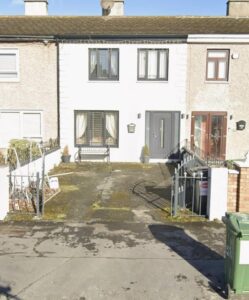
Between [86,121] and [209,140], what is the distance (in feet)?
19.9

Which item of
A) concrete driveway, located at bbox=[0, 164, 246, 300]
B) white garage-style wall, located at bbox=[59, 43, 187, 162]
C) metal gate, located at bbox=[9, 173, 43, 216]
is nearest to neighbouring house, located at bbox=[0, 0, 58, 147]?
white garage-style wall, located at bbox=[59, 43, 187, 162]

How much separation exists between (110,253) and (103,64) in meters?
11.6

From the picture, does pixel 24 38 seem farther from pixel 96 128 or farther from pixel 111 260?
pixel 111 260

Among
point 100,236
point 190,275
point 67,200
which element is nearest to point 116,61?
point 67,200

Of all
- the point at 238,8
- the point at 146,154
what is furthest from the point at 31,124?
the point at 238,8

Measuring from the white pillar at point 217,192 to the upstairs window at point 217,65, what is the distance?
30.5 feet

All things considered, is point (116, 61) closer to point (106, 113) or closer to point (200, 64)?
point (106, 113)

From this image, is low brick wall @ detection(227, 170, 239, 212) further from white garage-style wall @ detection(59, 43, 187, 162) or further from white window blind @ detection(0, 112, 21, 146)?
white window blind @ detection(0, 112, 21, 146)

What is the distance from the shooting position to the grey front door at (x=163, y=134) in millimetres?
16872

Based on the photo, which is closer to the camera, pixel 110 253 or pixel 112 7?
pixel 110 253

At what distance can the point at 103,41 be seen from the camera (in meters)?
16.4

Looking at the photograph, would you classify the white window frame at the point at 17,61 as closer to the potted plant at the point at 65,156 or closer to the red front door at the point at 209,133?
the potted plant at the point at 65,156

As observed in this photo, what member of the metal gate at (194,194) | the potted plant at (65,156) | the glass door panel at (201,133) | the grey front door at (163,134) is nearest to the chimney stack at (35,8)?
the potted plant at (65,156)

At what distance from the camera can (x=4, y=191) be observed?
343 inches
